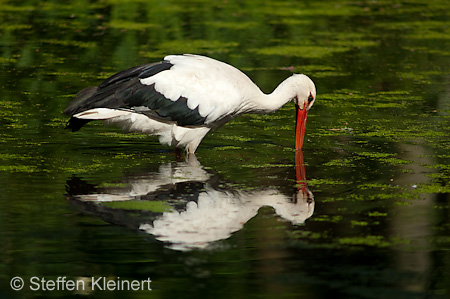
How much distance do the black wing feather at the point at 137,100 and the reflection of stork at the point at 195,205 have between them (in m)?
0.79

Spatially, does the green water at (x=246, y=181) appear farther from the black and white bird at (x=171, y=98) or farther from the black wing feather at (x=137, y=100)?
the black wing feather at (x=137, y=100)

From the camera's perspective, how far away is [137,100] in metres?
9.45

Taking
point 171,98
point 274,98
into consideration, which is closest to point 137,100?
point 171,98

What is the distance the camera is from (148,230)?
7.04 m

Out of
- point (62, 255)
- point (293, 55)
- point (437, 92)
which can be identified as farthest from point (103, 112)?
point (293, 55)

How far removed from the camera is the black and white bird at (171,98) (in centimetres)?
945

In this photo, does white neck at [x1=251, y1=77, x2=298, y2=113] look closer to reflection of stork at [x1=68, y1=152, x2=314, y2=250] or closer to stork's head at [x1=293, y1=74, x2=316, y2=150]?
stork's head at [x1=293, y1=74, x2=316, y2=150]

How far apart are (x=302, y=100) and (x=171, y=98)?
1.69 meters

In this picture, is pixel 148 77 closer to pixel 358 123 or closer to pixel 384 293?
pixel 358 123

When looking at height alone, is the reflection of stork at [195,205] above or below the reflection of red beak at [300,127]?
below

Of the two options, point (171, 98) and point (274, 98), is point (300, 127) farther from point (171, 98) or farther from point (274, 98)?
point (171, 98)

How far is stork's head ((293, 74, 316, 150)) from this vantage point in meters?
10.2

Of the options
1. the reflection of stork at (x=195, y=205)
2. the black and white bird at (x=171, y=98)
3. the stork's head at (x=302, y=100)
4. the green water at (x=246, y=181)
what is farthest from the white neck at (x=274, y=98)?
the reflection of stork at (x=195, y=205)

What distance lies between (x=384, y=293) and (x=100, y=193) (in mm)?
3107
